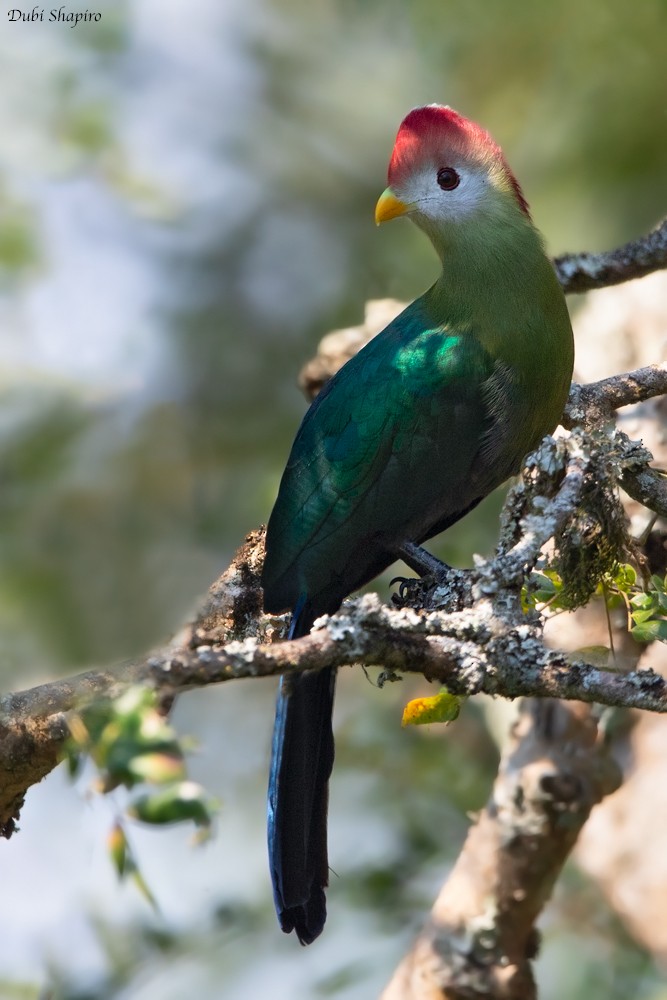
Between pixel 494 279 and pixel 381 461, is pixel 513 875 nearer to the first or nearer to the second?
pixel 381 461

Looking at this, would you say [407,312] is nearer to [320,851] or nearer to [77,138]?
[320,851]

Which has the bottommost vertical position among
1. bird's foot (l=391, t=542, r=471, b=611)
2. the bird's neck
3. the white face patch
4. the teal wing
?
bird's foot (l=391, t=542, r=471, b=611)

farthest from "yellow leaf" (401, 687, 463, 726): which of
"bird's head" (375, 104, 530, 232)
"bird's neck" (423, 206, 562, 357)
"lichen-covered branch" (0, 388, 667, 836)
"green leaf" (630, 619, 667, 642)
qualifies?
"bird's head" (375, 104, 530, 232)

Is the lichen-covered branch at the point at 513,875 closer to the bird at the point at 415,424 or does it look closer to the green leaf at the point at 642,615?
the bird at the point at 415,424

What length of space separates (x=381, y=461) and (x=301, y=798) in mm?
818

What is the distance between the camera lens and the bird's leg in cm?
277

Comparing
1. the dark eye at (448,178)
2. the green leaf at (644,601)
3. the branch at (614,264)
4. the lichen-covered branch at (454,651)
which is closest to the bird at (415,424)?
the dark eye at (448,178)

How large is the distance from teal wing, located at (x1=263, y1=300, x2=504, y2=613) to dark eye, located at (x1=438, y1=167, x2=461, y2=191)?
37cm

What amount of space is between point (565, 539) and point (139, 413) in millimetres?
3914

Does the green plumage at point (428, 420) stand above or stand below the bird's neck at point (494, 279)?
below

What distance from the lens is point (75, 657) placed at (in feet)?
13.2

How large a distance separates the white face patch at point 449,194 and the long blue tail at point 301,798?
42.1 inches

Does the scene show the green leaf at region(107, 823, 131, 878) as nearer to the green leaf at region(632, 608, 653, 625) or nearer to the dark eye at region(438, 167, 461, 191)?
the green leaf at region(632, 608, 653, 625)

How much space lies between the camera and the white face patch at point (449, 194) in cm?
301
